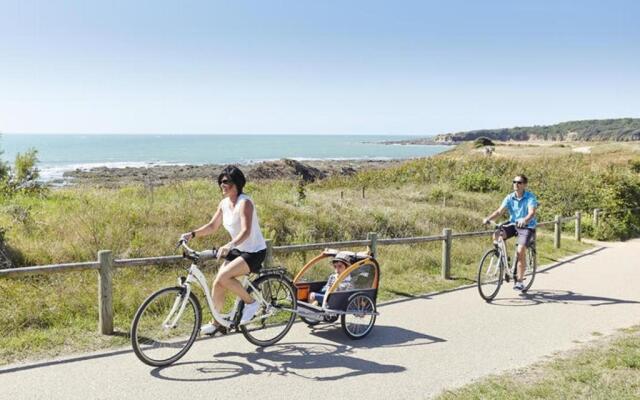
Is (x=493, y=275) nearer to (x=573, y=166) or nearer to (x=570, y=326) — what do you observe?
(x=570, y=326)

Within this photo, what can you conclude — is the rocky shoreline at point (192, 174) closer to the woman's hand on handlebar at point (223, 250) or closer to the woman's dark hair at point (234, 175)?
the woman's dark hair at point (234, 175)

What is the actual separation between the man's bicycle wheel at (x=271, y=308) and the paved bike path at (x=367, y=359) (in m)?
0.14

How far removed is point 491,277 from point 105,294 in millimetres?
6281

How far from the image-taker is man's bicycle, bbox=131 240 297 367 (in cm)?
575

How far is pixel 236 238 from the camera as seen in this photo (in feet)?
19.2

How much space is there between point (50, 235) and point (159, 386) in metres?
7.60

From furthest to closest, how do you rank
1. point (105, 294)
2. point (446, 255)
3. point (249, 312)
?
point (446, 255)
point (105, 294)
point (249, 312)

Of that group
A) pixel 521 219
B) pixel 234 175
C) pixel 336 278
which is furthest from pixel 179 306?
pixel 521 219

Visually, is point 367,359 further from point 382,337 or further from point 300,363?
point 382,337

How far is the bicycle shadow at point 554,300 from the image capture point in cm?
914

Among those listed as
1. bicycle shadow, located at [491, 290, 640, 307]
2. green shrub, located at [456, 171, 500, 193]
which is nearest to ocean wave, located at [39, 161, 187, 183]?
green shrub, located at [456, 171, 500, 193]

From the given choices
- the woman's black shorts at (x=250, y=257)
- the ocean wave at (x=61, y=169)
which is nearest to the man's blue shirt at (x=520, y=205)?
the woman's black shorts at (x=250, y=257)

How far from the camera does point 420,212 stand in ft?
63.4

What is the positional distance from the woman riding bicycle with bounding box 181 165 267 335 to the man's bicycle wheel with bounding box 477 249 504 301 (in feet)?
15.0
